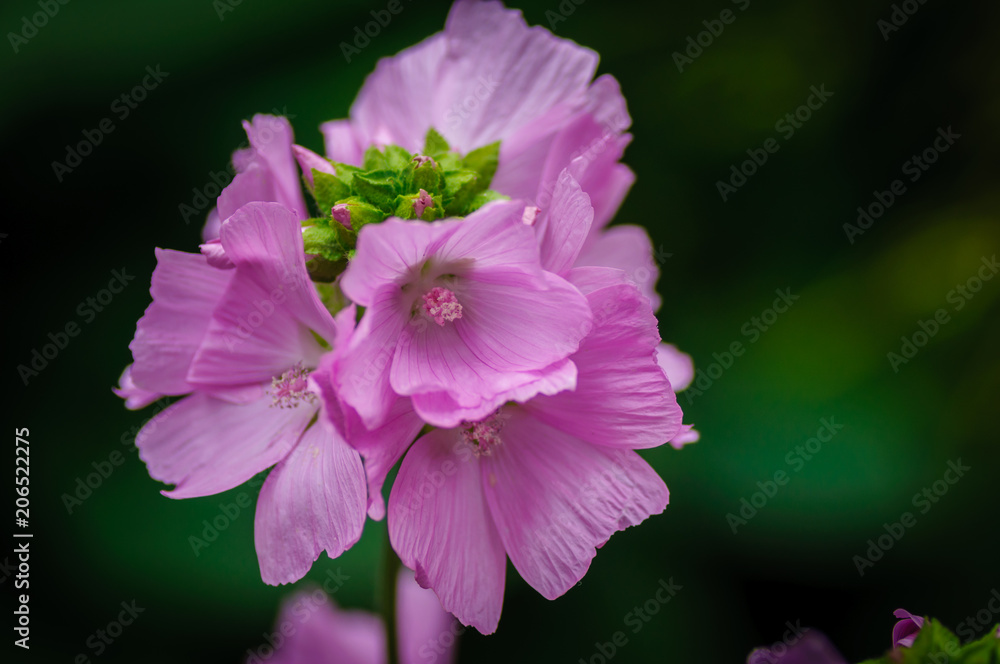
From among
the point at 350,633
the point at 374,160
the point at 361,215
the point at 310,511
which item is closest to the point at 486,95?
the point at 374,160

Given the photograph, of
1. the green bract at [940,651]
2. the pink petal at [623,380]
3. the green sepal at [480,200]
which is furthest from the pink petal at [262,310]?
the green bract at [940,651]

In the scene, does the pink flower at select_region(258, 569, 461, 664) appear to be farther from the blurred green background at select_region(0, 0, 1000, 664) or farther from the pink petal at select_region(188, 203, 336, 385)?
the pink petal at select_region(188, 203, 336, 385)

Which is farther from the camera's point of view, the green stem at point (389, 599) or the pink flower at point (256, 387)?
the green stem at point (389, 599)

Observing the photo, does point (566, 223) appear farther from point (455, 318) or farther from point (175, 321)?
point (175, 321)

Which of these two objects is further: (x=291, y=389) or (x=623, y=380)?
(x=291, y=389)

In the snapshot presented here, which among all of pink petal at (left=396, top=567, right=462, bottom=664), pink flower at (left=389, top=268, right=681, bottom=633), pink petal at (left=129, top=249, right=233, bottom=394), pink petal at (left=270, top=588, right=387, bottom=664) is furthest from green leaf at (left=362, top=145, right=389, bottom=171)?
pink petal at (left=270, top=588, right=387, bottom=664)

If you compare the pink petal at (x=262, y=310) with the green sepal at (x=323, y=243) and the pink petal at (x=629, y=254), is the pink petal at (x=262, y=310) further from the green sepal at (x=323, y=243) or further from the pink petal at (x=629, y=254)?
the pink petal at (x=629, y=254)
